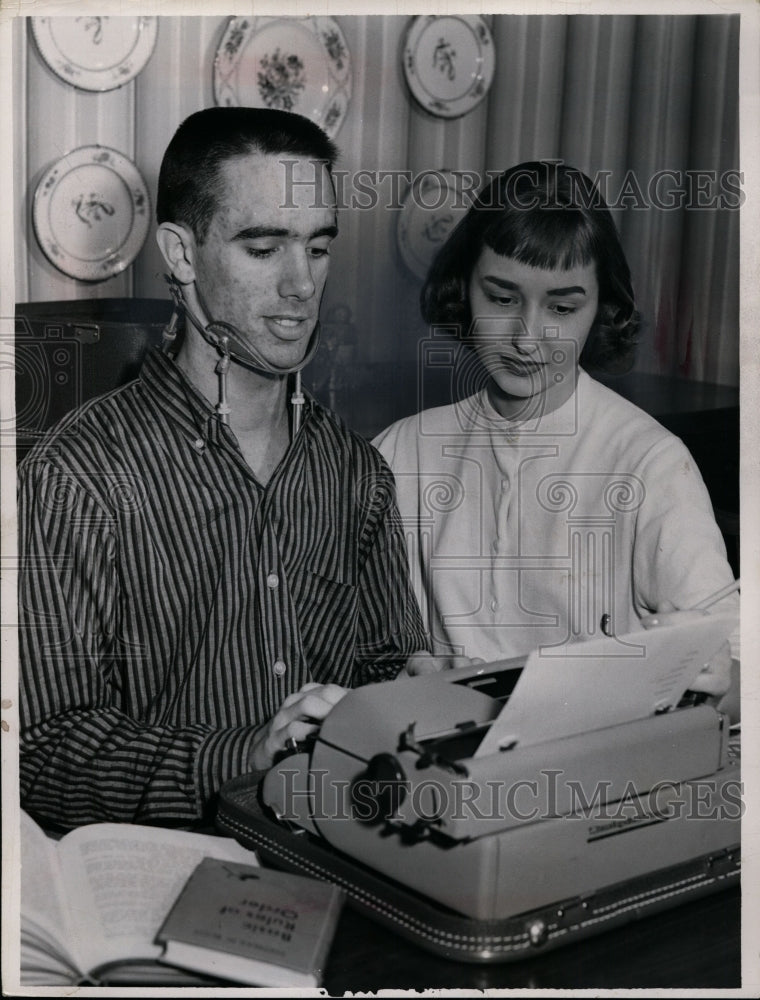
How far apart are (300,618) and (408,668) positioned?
0.19 metres

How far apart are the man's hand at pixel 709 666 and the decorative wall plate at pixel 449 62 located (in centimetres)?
84

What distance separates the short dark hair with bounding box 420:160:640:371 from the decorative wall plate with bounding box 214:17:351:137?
27 centimetres

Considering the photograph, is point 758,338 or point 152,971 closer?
point 152,971

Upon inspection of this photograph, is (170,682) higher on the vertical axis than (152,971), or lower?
higher

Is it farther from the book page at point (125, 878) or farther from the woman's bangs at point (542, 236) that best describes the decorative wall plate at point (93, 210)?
the book page at point (125, 878)

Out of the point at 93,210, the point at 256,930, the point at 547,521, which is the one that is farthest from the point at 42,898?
the point at 93,210

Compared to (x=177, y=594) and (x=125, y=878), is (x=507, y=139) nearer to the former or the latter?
(x=177, y=594)

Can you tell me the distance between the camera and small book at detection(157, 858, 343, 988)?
3.83ft

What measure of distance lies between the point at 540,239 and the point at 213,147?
1.68ft

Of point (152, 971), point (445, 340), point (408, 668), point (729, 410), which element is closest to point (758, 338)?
point (729, 410)

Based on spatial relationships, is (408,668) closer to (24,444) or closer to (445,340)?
(445,340)

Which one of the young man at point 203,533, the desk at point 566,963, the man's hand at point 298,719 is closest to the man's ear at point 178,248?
the young man at point 203,533

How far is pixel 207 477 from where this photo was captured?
5.54 ft

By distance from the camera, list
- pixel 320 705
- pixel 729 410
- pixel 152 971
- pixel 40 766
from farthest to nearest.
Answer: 1. pixel 729 410
2. pixel 40 766
3. pixel 320 705
4. pixel 152 971
